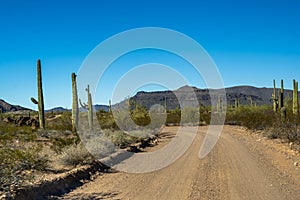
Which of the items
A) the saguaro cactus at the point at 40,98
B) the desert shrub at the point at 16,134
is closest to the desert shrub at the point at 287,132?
the desert shrub at the point at 16,134

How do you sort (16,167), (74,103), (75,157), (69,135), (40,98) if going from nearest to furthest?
(16,167) → (75,157) → (69,135) → (74,103) → (40,98)

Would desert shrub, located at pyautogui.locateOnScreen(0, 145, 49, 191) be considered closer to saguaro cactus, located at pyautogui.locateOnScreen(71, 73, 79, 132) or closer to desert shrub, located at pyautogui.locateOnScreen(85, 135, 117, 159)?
desert shrub, located at pyautogui.locateOnScreen(85, 135, 117, 159)

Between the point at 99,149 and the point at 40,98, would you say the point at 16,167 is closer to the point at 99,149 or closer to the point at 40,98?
the point at 99,149

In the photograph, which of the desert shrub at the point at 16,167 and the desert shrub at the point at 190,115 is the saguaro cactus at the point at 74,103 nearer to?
the desert shrub at the point at 16,167

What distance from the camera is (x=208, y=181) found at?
948 centimetres

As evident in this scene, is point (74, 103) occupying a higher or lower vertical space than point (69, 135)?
higher

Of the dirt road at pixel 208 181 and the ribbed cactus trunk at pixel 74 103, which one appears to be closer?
the dirt road at pixel 208 181

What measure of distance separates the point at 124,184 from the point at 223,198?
9.00 ft

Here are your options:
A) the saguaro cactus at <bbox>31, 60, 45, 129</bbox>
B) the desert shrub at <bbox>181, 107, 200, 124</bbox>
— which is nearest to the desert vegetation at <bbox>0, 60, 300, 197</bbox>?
the saguaro cactus at <bbox>31, 60, 45, 129</bbox>

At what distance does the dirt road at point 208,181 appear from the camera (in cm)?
820

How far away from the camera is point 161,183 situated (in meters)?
9.41

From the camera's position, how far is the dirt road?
8.20m

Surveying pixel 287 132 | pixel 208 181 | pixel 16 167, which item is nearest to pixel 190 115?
pixel 287 132

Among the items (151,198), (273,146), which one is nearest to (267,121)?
(273,146)
